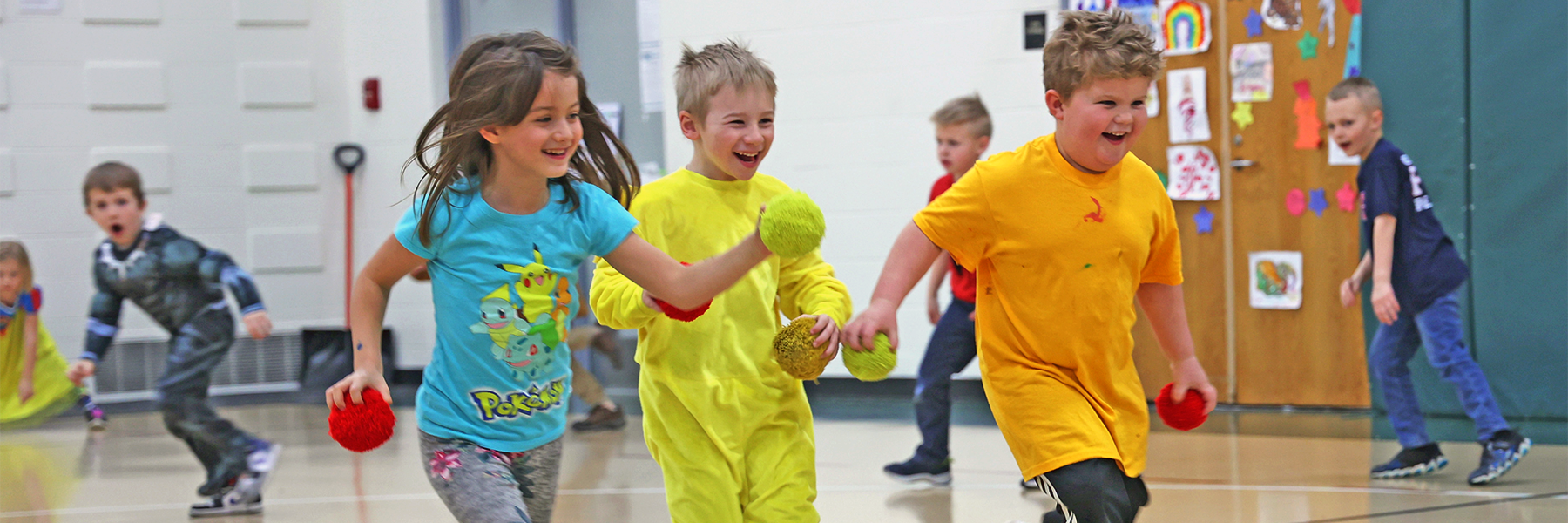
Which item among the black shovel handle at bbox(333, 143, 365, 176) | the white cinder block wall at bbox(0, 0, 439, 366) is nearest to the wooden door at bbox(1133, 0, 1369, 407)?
the white cinder block wall at bbox(0, 0, 439, 366)

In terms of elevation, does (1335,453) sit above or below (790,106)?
below

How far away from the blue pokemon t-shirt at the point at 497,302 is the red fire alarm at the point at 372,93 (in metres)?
5.53

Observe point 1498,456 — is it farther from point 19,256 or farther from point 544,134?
point 19,256

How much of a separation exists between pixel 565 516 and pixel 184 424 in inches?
53.5

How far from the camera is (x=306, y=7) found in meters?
7.29

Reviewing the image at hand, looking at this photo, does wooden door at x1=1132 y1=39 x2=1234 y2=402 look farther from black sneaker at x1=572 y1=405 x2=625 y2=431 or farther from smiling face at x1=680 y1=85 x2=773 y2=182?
smiling face at x1=680 y1=85 x2=773 y2=182

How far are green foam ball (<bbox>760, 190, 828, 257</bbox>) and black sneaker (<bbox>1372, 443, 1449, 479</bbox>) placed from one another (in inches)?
128

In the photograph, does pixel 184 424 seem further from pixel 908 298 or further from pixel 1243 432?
pixel 1243 432

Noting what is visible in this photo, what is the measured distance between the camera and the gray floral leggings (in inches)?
79.4

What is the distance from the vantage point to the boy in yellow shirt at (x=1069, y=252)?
2.29 metres

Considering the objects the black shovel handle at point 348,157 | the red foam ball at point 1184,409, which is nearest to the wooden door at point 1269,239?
the red foam ball at point 1184,409

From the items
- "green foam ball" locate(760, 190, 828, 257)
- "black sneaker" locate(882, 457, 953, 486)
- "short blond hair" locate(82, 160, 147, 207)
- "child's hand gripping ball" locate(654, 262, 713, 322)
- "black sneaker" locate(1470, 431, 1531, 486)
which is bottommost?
"black sneaker" locate(882, 457, 953, 486)

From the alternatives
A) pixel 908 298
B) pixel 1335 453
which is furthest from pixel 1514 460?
pixel 908 298

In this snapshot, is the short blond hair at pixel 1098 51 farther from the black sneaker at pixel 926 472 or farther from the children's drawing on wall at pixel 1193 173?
the children's drawing on wall at pixel 1193 173
